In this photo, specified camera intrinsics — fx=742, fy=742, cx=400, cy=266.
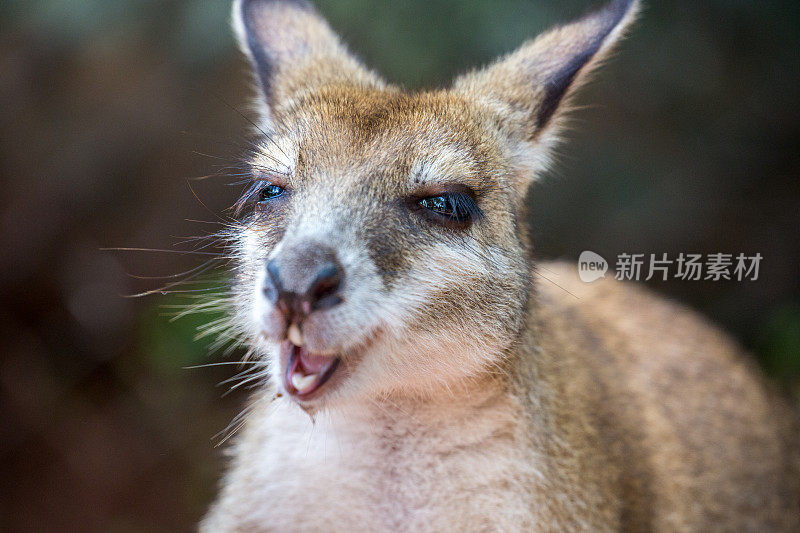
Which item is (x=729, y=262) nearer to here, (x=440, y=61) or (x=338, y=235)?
(x=440, y=61)

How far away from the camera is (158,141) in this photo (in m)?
6.19

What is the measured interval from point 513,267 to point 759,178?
404 centimetres

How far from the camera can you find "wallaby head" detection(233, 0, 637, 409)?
2.49 metres

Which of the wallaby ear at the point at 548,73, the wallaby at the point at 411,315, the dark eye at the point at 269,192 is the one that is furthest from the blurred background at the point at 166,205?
the dark eye at the point at 269,192

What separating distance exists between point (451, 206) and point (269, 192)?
0.77m

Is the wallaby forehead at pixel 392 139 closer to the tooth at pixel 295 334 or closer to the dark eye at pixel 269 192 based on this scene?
the dark eye at pixel 269 192

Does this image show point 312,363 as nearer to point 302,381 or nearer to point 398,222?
point 302,381

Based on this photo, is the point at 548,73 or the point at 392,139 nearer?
the point at 392,139

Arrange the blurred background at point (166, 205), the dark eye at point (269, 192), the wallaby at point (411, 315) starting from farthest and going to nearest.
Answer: the blurred background at point (166, 205) → the dark eye at point (269, 192) → the wallaby at point (411, 315)

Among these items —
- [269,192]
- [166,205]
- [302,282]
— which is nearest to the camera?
[302,282]

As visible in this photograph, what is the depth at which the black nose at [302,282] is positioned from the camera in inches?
A: 92.8

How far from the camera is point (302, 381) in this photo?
2.58 m

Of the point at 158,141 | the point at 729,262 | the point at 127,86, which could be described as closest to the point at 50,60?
the point at 127,86

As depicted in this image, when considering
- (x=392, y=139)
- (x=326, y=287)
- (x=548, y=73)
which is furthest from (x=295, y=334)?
(x=548, y=73)
